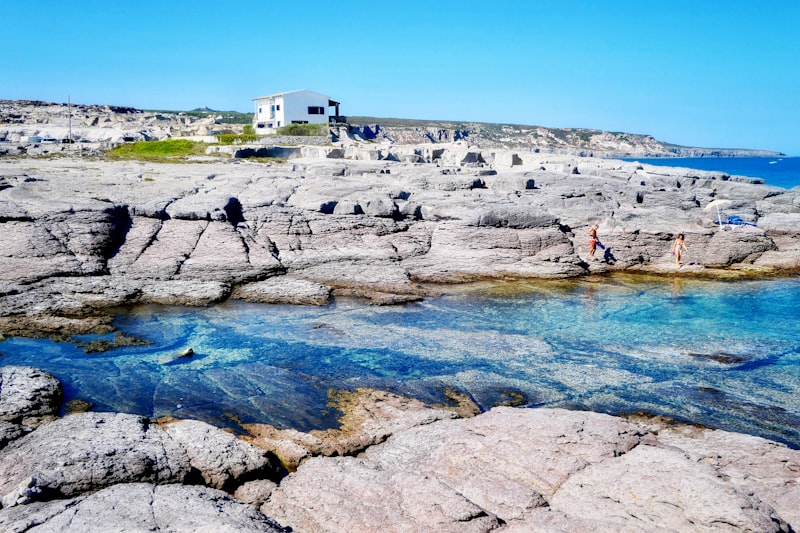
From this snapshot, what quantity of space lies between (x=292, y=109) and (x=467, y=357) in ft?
215

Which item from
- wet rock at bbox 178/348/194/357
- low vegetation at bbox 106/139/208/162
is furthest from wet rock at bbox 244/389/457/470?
low vegetation at bbox 106/139/208/162

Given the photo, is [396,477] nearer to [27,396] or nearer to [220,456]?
[220,456]

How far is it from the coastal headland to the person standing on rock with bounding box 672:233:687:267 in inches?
11.0

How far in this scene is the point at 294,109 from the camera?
3014 inches

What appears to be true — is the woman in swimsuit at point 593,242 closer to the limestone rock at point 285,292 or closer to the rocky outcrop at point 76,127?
the limestone rock at point 285,292

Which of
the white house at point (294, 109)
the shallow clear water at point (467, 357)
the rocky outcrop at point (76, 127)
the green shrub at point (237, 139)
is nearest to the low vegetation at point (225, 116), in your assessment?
the rocky outcrop at point (76, 127)

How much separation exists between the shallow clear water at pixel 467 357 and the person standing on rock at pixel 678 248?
12.7ft

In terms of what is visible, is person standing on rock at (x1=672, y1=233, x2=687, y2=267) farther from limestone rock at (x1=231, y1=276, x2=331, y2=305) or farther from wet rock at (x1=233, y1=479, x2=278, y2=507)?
wet rock at (x1=233, y1=479, x2=278, y2=507)

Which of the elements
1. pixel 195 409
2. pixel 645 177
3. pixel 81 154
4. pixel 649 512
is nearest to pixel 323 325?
pixel 195 409

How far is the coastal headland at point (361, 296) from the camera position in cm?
774

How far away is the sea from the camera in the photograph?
13305 mm

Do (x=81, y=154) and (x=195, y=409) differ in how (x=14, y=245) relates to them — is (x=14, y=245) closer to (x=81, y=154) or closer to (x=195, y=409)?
(x=195, y=409)

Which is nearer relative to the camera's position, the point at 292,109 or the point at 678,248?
the point at 678,248

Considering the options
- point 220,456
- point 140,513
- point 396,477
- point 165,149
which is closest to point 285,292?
point 220,456
